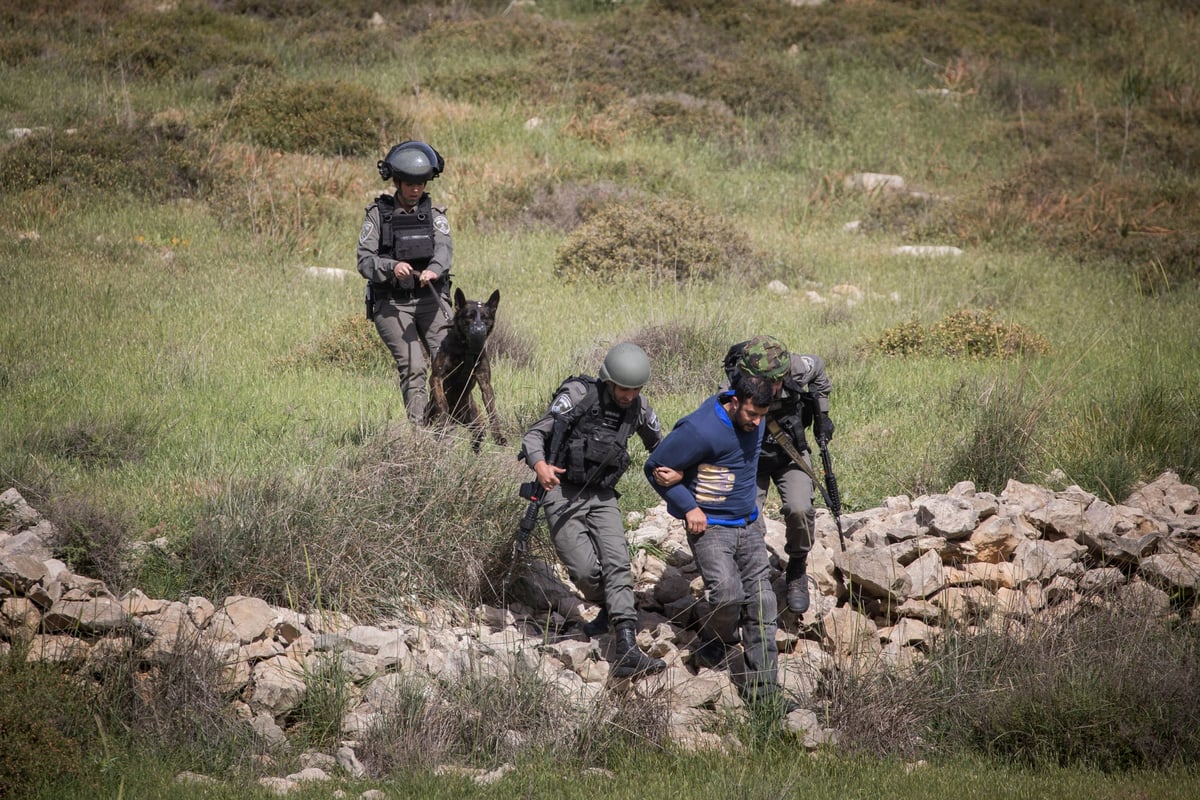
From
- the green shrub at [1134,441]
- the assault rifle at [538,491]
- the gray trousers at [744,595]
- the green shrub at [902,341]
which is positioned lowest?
the green shrub at [902,341]

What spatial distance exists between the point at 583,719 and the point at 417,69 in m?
18.9

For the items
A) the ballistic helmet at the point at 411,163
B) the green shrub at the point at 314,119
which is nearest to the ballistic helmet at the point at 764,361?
the ballistic helmet at the point at 411,163

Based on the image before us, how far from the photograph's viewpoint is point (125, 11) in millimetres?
24484

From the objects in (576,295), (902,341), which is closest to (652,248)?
(576,295)

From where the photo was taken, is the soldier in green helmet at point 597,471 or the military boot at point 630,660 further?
the soldier in green helmet at point 597,471

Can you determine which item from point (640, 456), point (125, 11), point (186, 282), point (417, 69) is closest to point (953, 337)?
point (640, 456)

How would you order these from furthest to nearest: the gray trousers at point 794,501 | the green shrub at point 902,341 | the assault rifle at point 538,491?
the green shrub at point 902,341
the gray trousers at point 794,501
the assault rifle at point 538,491

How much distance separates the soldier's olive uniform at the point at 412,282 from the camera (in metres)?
8.95

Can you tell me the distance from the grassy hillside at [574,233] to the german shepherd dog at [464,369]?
382 mm

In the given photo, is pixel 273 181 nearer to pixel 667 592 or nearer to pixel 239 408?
pixel 239 408

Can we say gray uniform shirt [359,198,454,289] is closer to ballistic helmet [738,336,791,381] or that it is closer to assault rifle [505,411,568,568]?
assault rifle [505,411,568,568]

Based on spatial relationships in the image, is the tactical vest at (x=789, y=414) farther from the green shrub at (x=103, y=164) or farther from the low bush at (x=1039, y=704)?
the green shrub at (x=103, y=164)

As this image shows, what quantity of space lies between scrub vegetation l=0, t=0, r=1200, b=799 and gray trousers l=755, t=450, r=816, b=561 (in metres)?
1.04

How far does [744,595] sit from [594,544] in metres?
0.93
